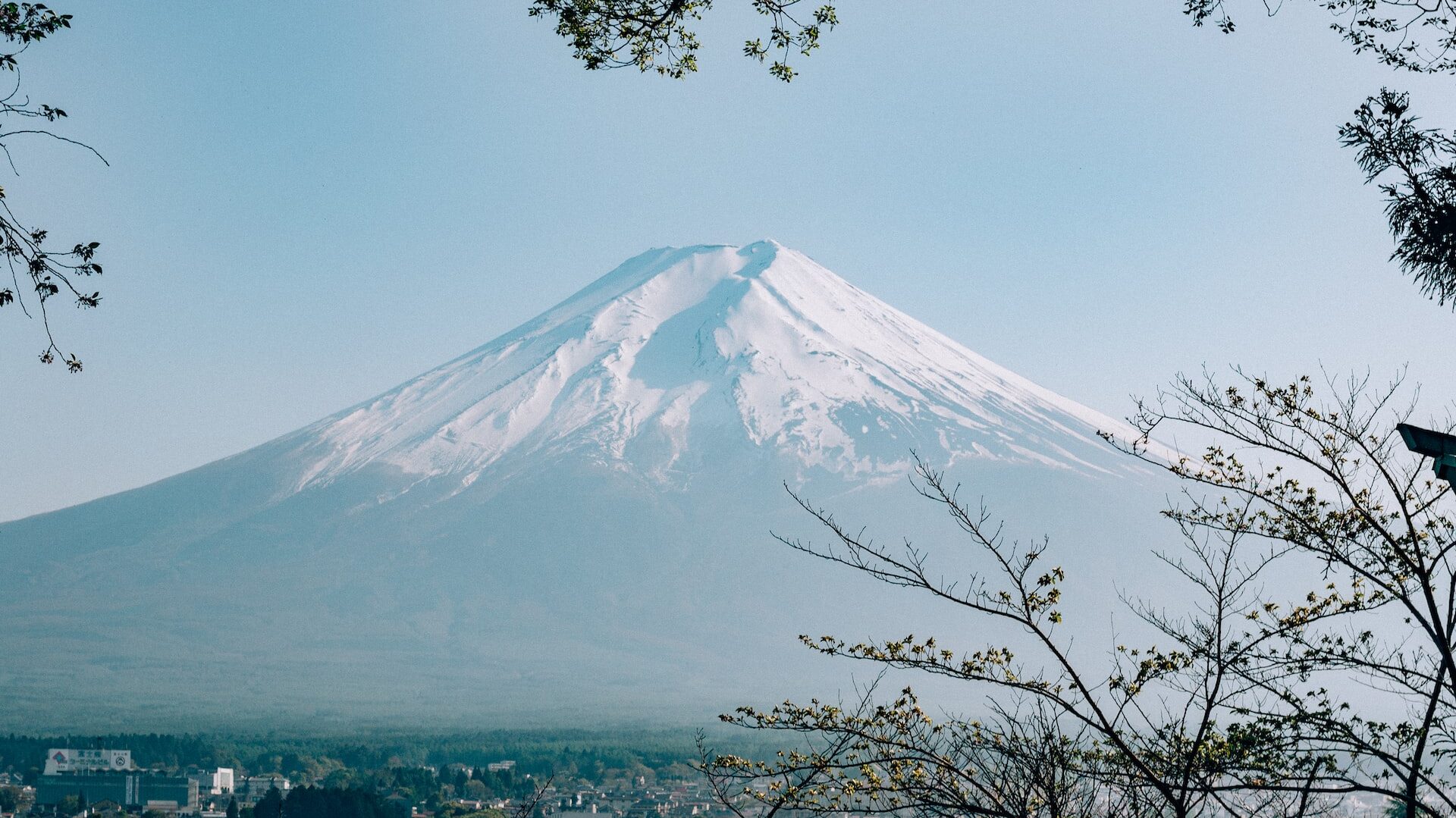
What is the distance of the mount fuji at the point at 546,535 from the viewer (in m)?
87.4

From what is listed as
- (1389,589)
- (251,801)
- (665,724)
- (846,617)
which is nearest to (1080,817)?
(1389,589)

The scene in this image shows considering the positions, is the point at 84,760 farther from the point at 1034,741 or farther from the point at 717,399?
the point at 717,399

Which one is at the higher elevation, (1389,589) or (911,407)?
(911,407)

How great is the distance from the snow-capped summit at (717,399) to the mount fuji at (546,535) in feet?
0.82

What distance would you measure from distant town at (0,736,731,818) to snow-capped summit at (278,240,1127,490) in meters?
41.6

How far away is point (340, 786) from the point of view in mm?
45406

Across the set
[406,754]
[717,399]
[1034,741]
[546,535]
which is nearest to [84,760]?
[406,754]

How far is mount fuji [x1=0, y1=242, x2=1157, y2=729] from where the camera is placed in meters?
87.4

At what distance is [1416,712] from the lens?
7.03 metres

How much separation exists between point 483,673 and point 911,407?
37014 millimetres

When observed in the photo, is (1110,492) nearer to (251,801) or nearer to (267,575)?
(267,575)

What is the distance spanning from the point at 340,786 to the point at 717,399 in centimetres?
6385

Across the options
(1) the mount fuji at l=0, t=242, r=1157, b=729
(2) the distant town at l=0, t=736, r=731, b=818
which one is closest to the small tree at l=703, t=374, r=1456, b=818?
(2) the distant town at l=0, t=736, r=731, b=818

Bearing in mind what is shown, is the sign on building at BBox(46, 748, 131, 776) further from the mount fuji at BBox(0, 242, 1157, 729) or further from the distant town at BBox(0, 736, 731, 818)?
the mount fuji at BBox(0, 242, 1157, 729)
